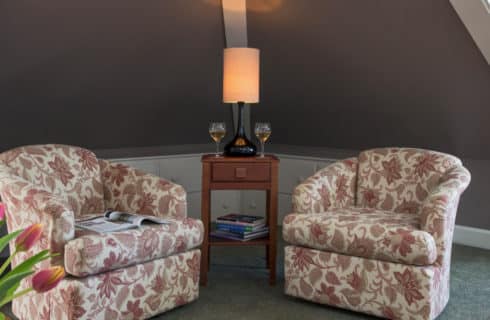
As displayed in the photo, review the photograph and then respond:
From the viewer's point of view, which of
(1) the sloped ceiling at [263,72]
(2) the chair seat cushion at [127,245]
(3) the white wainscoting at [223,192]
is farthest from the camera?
(3) the white wainscoting at [223,192]

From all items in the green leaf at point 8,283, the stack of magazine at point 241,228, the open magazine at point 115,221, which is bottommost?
the stack of magazine at point 241,228

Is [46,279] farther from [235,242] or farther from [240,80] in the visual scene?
[240,80]

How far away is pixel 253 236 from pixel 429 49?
5.13 ft

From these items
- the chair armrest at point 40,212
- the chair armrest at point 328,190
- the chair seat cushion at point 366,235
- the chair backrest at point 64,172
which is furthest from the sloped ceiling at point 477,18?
the chair armrest at point 40,212

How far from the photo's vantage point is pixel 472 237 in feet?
14.1

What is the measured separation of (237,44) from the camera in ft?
14.9

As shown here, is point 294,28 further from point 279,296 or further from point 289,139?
point 279,296

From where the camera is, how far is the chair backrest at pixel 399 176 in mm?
3316

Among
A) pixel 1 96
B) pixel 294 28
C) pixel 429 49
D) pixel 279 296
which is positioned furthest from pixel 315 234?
pixel 1 96

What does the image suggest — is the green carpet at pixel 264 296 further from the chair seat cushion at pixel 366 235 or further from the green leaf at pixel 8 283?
the green leaf at pixel 8 283

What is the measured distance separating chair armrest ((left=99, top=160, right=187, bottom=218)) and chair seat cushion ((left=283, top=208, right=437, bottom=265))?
578 mm

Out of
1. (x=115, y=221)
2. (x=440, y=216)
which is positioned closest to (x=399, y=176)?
(x=440, y=216)

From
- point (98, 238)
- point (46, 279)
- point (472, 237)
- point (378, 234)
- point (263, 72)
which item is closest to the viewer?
point (46, 279)

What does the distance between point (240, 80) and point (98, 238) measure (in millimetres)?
1354
